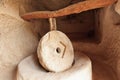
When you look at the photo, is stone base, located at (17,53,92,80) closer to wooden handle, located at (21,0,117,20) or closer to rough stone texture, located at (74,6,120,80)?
rough stone texture, located at (74,6,120,80)

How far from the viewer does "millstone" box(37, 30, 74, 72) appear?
114 cm

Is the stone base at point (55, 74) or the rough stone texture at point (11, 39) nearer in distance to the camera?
the stone base at point (55, 74)

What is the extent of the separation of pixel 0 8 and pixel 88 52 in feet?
2.31

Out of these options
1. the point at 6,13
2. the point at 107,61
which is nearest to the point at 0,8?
the point at 6,13

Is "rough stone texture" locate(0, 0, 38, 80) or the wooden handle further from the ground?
the wooden handle

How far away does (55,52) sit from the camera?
3.89ft

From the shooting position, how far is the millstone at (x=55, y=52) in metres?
1.14

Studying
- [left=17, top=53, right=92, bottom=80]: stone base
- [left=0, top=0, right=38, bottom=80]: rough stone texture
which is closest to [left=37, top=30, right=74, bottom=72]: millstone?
[left=17, top=53, right=92, bottom=80]: stone base

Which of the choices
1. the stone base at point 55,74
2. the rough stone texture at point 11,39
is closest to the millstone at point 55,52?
the stone base at point 55,74

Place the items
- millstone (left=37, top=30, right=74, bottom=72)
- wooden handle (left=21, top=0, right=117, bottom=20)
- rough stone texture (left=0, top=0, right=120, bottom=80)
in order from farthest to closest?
rough stone texture (left=0, top=0, right=120, bottom=80) < millstone (left=37, top=30, right=74, bottom=72) < wooden handle (left=21, top=0, right=117, bottom=20)

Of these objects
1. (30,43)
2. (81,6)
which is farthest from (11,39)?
(81,6)

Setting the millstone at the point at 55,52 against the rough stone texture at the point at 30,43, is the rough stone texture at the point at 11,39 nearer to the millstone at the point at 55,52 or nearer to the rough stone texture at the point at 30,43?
the rough stone texture at the point at 30,43

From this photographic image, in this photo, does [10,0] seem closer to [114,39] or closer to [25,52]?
[25,52]

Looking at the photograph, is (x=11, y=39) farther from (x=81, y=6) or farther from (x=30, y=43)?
(x=81, y=6)
